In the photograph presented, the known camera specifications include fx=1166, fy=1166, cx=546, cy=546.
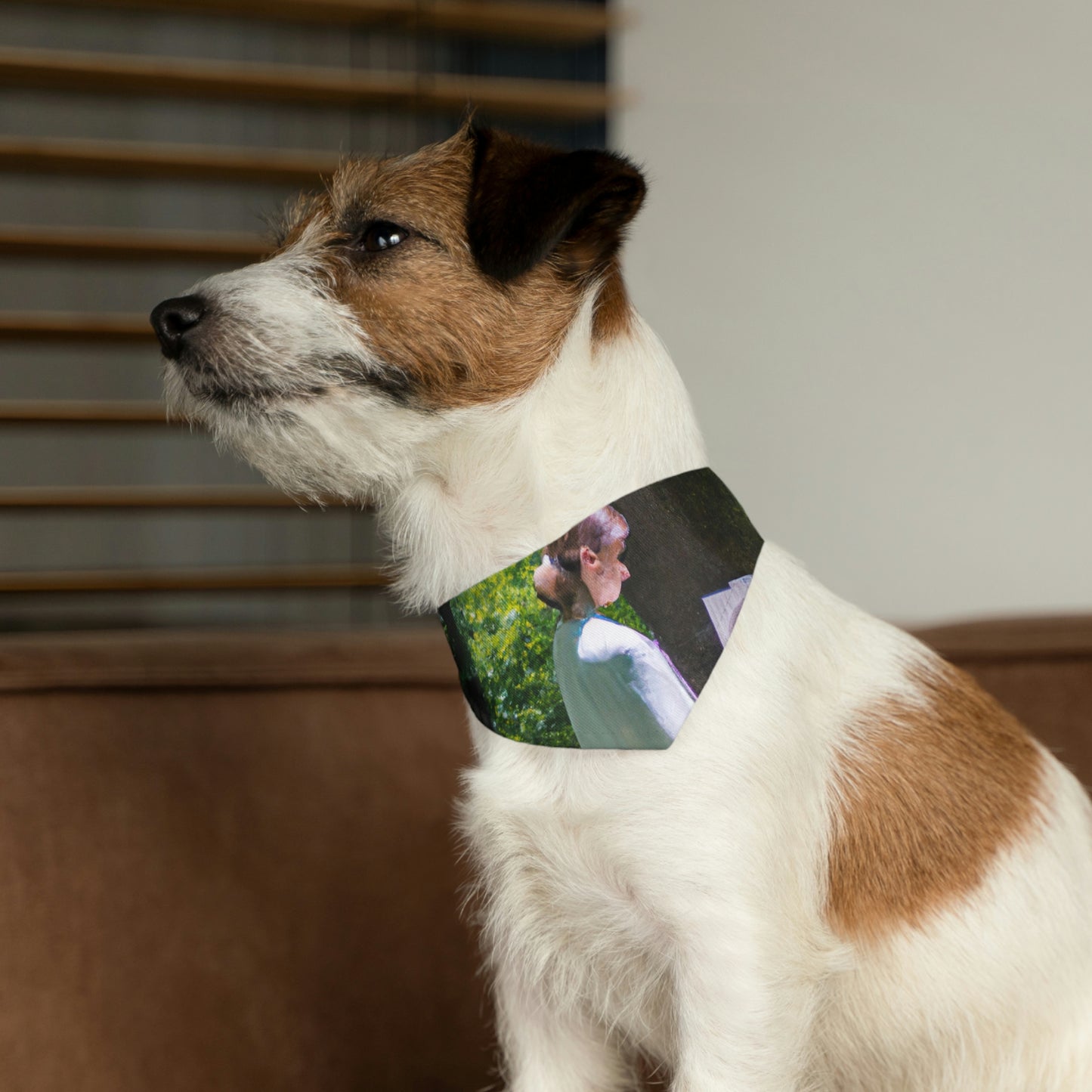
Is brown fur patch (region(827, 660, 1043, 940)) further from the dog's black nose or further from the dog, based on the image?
the dog's black nose

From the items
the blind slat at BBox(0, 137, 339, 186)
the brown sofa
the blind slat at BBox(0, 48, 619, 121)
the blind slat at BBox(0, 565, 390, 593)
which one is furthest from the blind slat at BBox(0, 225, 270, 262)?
the brown sofa

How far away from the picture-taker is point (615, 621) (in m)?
0.98

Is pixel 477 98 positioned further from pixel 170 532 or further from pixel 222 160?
pixel 170 532

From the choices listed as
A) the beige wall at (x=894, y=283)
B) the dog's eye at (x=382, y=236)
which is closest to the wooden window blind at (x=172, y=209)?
the beige wall at (x=894, y=283)

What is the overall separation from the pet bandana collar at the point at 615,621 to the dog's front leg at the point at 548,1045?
33 cm

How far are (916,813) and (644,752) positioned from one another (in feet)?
0.88

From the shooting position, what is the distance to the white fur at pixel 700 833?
36.0 inches

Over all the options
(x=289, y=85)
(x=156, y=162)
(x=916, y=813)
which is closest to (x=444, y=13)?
(x=289, y=85)

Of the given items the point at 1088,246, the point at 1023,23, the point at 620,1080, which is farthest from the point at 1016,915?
the point at 1023,23

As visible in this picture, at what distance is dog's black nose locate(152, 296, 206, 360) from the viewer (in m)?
1.00

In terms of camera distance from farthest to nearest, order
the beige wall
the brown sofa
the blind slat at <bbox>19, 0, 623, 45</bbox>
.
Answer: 1. the blind slat at <bbox>19, 0, 623, 45</bbox>
2. the beige wall
3. the brown sofa

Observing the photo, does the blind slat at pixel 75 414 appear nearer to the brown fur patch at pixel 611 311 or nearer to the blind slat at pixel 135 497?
the blind slat at pixel 135 497

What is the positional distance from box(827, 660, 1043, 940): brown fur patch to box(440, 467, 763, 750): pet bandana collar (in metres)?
0.19

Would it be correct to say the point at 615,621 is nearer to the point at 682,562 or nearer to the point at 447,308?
the point at 682,562
